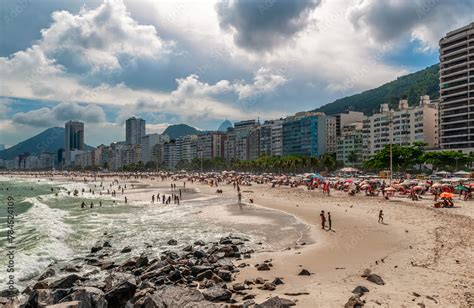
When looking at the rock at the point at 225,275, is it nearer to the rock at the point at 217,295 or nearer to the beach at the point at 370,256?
the beach at the point at 370,256

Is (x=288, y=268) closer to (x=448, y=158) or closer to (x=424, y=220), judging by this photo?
(x=424, y=220)

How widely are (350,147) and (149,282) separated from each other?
13278cm

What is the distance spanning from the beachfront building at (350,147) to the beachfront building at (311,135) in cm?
844

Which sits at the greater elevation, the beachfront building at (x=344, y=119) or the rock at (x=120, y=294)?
the beachfront building at (x=344, y=119)

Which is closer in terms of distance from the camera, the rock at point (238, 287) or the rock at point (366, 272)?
the rock at point (238, 287)

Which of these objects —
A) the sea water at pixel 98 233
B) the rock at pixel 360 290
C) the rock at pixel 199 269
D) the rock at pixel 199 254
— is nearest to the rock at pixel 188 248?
the sea water at pixel 98 233

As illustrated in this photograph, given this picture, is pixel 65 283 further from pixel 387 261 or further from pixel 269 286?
pixel 387 261

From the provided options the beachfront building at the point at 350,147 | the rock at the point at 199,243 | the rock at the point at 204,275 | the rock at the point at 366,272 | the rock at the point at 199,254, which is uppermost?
the beachfront building at the point at 350,147

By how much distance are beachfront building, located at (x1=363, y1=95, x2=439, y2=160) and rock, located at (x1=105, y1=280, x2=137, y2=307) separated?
350ft

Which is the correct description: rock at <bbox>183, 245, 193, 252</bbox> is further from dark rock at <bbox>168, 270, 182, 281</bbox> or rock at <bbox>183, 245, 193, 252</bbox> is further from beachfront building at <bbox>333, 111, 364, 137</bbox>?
beachfront building at <bbox>333, 111, 364, 137</bbox>

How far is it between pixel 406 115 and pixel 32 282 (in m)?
118

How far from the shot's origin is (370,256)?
55.3 ft

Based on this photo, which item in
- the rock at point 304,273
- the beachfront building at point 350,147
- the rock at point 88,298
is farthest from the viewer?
the beachfront building at point 350,147

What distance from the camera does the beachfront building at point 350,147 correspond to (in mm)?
131750
